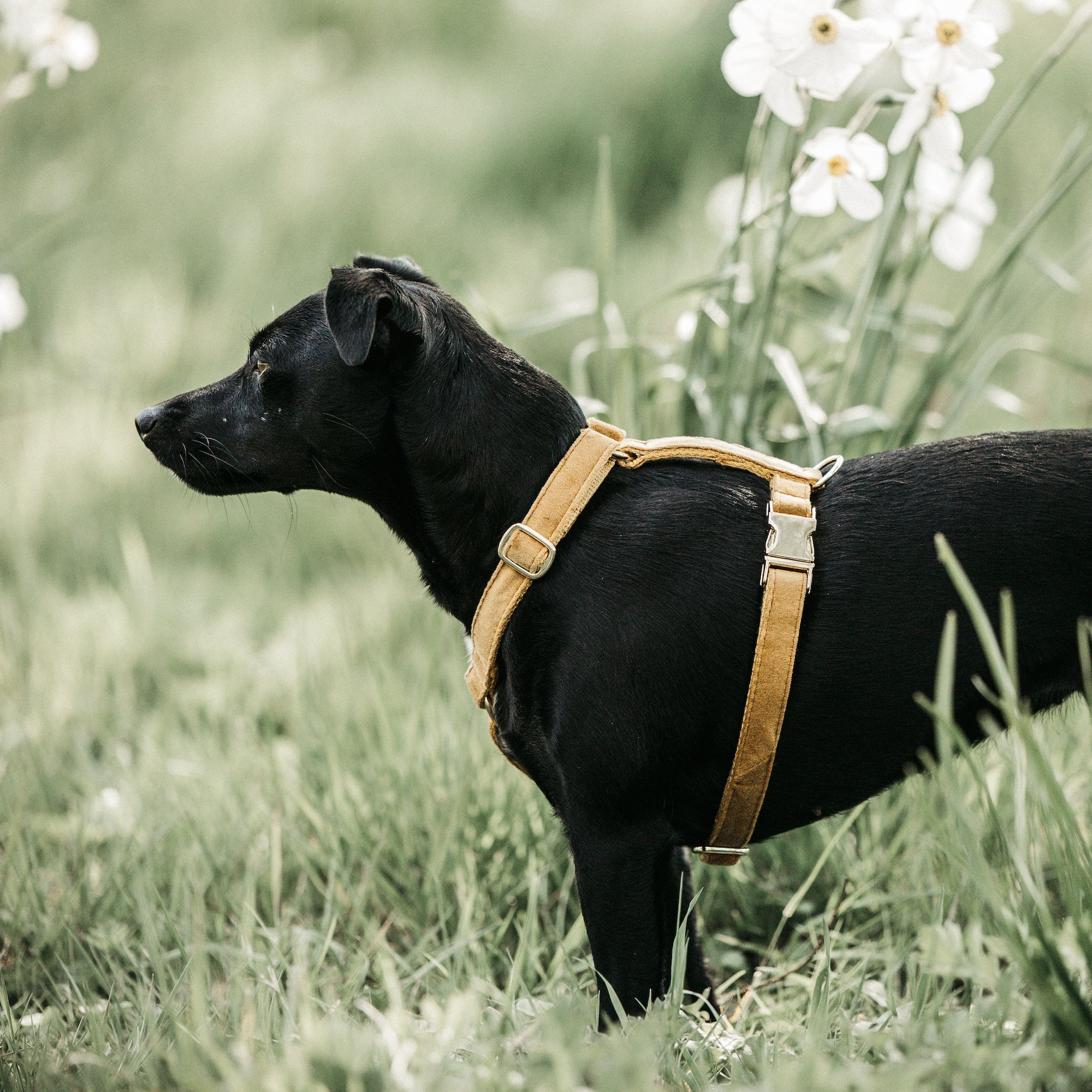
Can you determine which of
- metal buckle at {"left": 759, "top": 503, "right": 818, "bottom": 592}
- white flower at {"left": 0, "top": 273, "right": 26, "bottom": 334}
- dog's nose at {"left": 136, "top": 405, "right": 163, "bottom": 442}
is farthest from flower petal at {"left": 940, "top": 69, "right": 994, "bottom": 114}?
white flower at {"left": 0, "top": 273, "right": 26, "bottom": 334}

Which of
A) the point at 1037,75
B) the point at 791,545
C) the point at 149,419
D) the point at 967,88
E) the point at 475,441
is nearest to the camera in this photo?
the point at 791,545

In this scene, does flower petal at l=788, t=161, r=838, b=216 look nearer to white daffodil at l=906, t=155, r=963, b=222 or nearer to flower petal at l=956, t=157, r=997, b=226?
white daffodil at l=906, t=155, r=963, b=222

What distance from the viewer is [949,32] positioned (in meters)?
2.06

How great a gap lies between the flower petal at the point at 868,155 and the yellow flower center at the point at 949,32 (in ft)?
0.71

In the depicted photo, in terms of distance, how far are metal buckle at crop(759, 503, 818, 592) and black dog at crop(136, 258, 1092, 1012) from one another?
42 millimetres

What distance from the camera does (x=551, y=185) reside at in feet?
20.5

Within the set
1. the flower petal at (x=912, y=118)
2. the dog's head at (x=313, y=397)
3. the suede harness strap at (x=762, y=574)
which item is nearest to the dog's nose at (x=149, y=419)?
the dog's head at (x=313, y=397)

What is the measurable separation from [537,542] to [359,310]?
19.3 inches

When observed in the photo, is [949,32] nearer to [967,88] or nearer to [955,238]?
[967,88]

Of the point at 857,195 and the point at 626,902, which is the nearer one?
the point at 626,902

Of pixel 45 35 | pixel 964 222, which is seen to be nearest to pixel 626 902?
pixel 964 222

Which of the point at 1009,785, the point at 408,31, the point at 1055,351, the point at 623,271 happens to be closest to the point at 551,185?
the point at 623,271

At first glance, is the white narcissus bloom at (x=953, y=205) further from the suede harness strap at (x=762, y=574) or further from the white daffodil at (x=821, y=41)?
the suede harness strap at (x=762, y=574)

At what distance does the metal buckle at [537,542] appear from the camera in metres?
1.79
